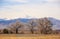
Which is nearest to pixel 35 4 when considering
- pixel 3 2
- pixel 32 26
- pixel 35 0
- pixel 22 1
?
pixel 35 0

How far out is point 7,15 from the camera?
5.79ft

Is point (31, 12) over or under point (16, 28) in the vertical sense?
over

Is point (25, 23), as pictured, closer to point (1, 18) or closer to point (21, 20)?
point (21, 20)

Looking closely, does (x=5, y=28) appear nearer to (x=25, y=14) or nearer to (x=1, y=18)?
(x=1, y=18)

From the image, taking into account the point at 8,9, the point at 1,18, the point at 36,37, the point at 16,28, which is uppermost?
the point at 8,9

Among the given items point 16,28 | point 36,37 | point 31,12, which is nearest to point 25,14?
point 31,12

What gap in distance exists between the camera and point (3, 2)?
1776 millimetres

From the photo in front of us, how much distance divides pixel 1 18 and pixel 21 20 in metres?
0.25

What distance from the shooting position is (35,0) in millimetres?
1779

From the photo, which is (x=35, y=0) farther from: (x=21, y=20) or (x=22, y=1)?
(x=21, y=20)

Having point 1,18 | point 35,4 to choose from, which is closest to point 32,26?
point 35,4

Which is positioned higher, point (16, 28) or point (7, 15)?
point (7, 15)

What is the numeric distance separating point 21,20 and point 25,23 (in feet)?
0.20

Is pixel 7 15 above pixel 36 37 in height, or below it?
above
